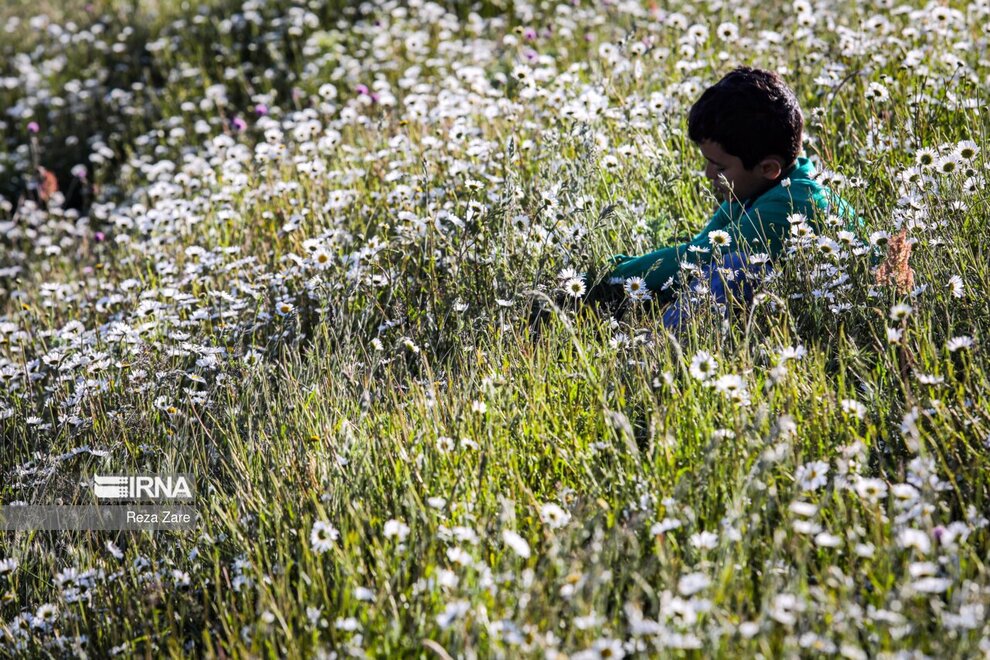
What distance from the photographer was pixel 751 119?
3480 millimetres

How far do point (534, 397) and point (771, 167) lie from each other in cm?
139

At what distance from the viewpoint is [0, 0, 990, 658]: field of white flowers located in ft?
6.82

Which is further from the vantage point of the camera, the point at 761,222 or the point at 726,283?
the point at 761,222

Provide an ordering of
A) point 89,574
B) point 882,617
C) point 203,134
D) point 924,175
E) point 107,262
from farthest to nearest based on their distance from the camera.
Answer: point 203,134, point 107,262, point 924,175, point 89,574, point 882,617

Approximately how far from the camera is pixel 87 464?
3111 millimetres

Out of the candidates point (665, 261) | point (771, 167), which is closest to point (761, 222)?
point (771, 167)

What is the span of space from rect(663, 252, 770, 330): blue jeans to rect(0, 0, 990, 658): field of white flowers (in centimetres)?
8

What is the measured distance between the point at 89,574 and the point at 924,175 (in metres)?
2.91

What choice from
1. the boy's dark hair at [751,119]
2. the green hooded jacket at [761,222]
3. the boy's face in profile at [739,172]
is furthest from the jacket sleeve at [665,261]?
the boy's dark hair at [751,119]

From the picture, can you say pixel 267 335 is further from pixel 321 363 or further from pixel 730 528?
pixel 730 528

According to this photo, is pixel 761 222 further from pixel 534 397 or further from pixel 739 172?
pixel 534 397

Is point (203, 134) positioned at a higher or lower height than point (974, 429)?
lower

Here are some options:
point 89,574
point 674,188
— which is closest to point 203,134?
point 674,188

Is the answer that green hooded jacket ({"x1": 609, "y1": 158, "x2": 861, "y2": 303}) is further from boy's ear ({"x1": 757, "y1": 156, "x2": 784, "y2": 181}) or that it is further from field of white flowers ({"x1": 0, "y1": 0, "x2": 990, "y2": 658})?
field of white flowers ({"x1": 0, "y1": 0, "x2": 990, "y2": 658})
